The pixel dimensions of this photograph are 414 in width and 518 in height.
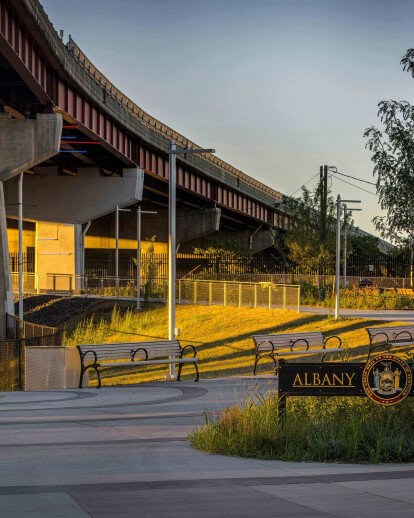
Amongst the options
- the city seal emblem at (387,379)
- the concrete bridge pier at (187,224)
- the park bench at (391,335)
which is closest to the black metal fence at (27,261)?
the concrete bridge pier at (187,224)

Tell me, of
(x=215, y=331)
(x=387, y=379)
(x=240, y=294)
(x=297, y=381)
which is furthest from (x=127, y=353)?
(x=240, y=294)

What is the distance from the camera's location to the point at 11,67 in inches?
1166

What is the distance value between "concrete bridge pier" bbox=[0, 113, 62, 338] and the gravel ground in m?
11.0

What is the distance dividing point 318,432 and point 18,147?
85.5 ft

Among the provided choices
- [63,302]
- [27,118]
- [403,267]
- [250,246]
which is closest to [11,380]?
[27,118]

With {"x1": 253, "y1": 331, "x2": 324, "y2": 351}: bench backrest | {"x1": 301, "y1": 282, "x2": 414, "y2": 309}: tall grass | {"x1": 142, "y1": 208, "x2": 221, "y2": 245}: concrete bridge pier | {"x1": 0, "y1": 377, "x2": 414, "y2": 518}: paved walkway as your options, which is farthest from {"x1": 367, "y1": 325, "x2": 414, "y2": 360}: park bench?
{"x1": 142, "y1": 208, "x2": 221, "y2": 245}: concrete bridge pier

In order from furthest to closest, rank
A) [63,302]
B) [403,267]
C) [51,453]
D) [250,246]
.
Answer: [250,246] < [403,267] < [63,302] < [51,453]

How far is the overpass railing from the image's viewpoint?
38.9m

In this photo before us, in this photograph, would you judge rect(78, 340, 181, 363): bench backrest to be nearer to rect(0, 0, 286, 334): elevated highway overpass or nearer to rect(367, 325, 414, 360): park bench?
rect(367, 325, 414, 360): park bench

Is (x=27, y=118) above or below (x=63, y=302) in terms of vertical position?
above

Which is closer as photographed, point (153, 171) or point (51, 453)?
point (51, 453)

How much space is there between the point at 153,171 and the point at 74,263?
7.45m

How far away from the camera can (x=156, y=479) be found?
8930 millimetres

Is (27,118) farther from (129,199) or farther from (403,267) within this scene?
(403,267)
